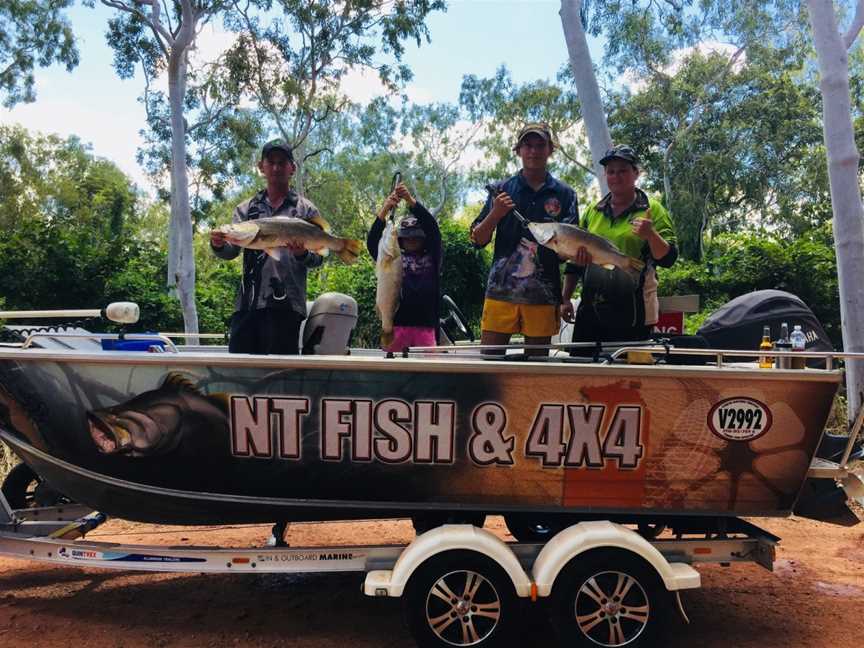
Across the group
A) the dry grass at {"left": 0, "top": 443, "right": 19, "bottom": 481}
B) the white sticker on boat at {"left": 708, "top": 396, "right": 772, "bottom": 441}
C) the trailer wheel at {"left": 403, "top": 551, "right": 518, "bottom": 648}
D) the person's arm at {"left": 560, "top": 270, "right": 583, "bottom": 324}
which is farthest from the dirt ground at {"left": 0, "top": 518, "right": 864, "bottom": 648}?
the dry grass at {"left": 0, "top": 443, "right": 19, "bottom": 481}

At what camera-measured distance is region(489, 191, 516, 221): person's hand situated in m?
3.89

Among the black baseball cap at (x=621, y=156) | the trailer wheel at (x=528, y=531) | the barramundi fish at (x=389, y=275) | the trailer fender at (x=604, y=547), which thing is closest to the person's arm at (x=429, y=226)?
the barramundi fish at (x=389, y=275)

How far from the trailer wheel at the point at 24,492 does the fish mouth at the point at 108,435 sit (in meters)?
1.26

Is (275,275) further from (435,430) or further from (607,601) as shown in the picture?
(607,601)

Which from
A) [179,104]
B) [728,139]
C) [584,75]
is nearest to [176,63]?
[179,104]

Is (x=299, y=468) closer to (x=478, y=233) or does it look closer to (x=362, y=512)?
(x=362, y=512)

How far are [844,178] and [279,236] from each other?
19.1 ft

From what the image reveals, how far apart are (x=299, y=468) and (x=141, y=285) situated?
10.2m

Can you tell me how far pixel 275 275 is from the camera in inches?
160

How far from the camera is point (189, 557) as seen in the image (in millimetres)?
→ 3566

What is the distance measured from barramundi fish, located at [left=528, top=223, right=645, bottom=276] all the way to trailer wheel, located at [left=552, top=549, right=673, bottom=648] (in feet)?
4.61

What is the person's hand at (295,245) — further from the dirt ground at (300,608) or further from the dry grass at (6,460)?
the dry grass at (6,460)

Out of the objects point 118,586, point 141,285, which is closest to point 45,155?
point 141,285

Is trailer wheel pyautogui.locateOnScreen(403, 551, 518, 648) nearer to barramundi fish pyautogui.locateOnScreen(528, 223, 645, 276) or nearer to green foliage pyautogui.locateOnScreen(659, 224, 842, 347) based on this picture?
barramundi fish pyautogui.locateOnScreen(528, 223, 645, 276)
